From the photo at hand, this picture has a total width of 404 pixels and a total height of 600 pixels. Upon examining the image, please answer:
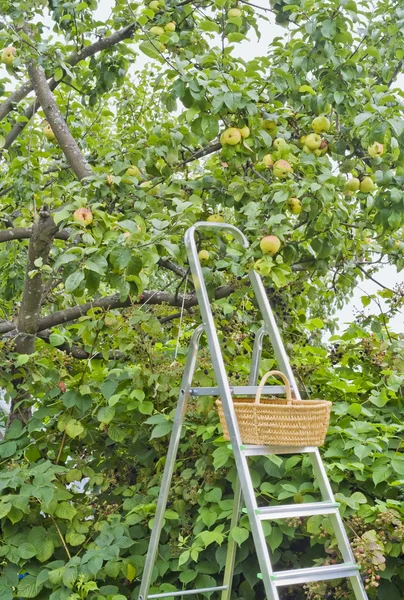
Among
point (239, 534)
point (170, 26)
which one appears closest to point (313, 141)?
point (170, 26)

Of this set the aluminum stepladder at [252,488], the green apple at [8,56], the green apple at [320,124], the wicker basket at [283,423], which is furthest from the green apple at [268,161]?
the green apple at [8,56]

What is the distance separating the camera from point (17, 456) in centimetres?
297

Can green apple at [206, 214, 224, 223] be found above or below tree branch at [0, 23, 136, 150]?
below

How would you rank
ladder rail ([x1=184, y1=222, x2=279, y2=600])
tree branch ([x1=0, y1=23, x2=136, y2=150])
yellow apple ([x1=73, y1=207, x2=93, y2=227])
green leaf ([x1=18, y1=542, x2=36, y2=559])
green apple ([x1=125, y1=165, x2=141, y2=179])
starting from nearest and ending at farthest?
ladder rail ([x1=184, y1=222, x2=279, y2=600]), yellow apple ([x1=73, y1=207, x2=93, y2=227]), green leaf ([x1=18, y1=542, x2=36, y2=559]), green apple ([x1=125, y1=165, x2=141, y2=179]), tree branch ([x1=0, y1=23, x2=136, y2=150])

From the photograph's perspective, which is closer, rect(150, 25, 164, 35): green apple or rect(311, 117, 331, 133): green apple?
rect(311, 117, 331, 133): green apple

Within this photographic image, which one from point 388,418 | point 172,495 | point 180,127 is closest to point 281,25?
point 180,127

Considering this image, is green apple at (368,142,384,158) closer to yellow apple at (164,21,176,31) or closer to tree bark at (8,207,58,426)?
yellow apple at (164,21,176,31)

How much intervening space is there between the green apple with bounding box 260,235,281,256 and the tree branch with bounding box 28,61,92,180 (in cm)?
122

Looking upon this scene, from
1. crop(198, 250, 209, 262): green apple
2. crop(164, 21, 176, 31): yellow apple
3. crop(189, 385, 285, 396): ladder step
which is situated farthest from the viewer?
crop(164, 21, 176, 31): yellow apple

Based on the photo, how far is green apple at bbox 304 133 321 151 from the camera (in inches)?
118

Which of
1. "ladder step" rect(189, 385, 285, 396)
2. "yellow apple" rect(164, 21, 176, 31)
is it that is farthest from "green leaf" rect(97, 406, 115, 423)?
"yellow apple" rect(164, 21, 176, 31)

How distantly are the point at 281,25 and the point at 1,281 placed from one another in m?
2.48

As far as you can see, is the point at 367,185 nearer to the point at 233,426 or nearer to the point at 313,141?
the point at 313,141

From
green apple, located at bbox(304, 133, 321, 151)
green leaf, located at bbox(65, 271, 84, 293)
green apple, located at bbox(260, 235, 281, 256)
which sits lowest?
green leaf, located at bbox(65, 271, 84, 293)
